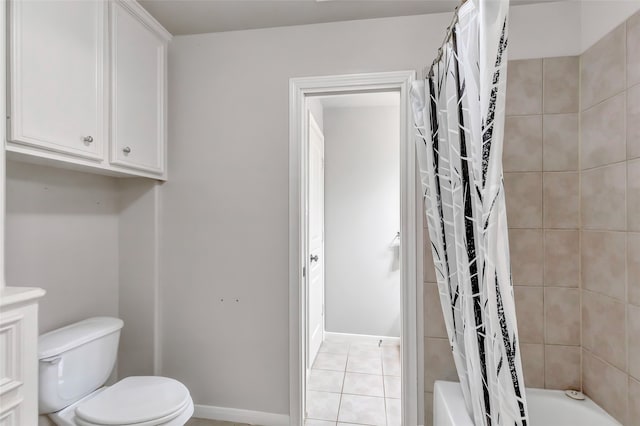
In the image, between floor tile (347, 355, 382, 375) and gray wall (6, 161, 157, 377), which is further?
floor tile (347, 355, 382, 375)

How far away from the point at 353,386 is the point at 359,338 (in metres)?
0.85

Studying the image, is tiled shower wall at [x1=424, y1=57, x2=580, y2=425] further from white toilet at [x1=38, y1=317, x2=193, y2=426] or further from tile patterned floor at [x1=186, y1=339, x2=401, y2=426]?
white toilet at [x1=38, y1=317, x2=193, y2=426]

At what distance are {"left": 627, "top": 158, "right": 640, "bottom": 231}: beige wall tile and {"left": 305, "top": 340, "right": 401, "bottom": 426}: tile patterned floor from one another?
164cm

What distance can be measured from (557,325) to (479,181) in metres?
1.24

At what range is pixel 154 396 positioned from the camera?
1430 millimetres

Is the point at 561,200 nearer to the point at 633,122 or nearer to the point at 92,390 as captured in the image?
the point at 633,122

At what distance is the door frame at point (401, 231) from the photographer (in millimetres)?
1721

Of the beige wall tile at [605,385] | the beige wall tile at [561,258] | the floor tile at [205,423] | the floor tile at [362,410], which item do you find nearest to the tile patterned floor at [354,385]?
the floor tile at [362,410]

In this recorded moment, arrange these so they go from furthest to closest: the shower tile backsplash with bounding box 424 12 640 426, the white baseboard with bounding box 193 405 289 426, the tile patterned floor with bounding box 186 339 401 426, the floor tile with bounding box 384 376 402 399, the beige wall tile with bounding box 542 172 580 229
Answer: the floor tile with bounding box 384 376 402 399 → the tile patterned floor with bounding box 186 339 401 426 → the white baseboard with bounding box 193 405 289 426 → the beige wall tile with bounding box 542 172 580 229 → the shower tile backsplash with bounding box 424 12 640 426

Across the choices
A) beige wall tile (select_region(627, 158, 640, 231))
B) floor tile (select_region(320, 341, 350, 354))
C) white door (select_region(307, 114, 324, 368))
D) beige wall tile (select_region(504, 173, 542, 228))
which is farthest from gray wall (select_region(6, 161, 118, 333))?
beige wall tile (select_region(627, 158, 640, 231))

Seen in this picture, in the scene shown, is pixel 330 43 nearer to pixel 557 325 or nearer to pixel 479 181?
pixel 479 181

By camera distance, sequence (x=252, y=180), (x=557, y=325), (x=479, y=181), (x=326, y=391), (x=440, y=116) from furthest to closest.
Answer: (x=326, y=391)
(x=252, y=180)
(x=557, y=325)
(x=440, y=116)
(x=479, y=181)

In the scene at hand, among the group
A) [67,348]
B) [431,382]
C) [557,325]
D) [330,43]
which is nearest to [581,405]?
[557,325]

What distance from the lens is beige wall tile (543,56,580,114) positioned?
1.60 meters
